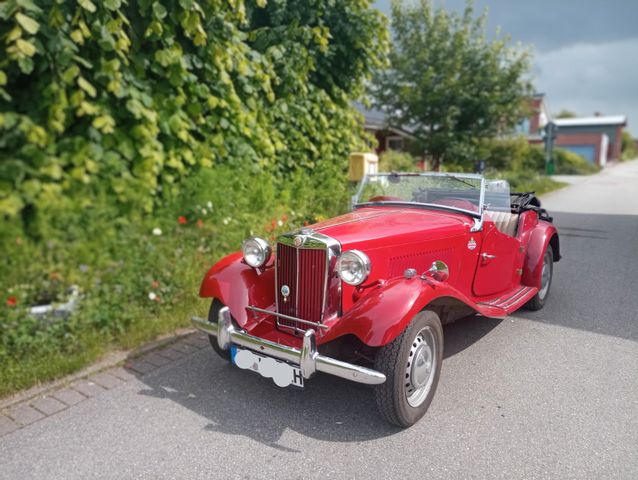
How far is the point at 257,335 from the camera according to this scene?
3213 mm

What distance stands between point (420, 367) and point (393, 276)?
2.21 feet

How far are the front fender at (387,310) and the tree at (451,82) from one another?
11300mm

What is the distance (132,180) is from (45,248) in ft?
3.24

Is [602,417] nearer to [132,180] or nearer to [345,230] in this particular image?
[345,230]

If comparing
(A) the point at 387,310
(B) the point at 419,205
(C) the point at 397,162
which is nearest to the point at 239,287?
(A) the point at 387,310

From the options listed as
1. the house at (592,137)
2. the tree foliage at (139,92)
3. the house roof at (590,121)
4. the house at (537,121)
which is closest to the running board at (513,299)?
the tree foliage at (139,92)

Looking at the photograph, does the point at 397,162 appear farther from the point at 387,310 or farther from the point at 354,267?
the point at 387,310

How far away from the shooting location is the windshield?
13.2 ft

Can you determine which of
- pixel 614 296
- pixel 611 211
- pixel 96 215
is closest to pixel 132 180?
pixel 96 215

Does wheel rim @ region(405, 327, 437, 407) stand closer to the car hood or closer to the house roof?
Result: the car hood

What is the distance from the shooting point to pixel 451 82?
13016 millimetres

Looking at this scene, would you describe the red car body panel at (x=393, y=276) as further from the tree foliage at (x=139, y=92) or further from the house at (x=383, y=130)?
the house at (x=383, y=130)

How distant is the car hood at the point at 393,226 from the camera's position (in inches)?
126

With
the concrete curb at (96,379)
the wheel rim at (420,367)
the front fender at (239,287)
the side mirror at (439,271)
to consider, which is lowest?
the concrete curb at (96,379)
